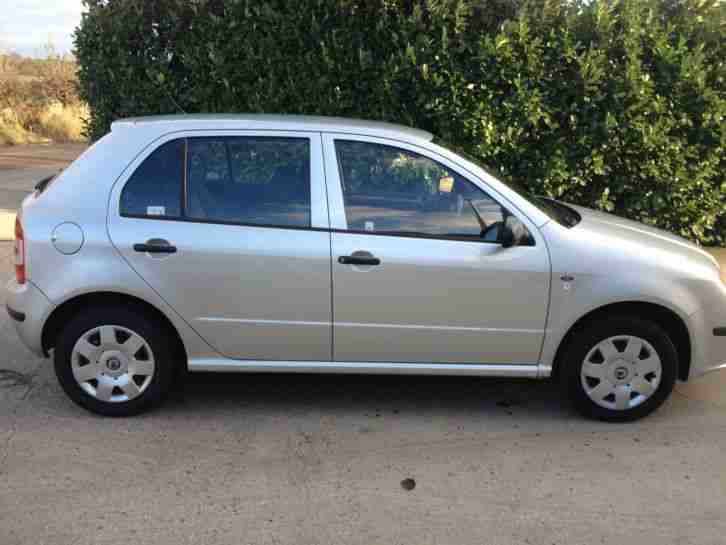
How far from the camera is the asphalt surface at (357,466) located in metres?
3.27

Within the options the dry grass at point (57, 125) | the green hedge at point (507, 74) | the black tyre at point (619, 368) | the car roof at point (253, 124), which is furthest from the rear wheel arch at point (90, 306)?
the dry grass at point (57, 125)

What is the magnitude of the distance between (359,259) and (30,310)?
188 centimetres

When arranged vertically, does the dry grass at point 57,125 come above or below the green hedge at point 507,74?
below

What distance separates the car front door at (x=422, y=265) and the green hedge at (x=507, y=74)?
3523 mm

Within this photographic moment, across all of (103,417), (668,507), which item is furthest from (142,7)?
(668,507)

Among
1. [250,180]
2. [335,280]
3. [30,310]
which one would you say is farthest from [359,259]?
[30,310]

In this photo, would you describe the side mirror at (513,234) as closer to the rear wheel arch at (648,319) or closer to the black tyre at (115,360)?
the rear wheel arch at (648,319)

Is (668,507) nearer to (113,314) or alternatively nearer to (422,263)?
(422,263)

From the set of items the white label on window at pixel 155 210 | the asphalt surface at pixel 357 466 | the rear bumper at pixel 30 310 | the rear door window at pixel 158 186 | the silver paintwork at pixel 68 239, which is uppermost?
the rear door window at pixel 158 186

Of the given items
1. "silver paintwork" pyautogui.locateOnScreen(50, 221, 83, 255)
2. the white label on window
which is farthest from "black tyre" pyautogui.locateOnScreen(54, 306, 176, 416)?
the white label on window

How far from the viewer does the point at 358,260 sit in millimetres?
4047

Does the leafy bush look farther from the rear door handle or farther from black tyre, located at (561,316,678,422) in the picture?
black tyre, located at (561,316,678,422)

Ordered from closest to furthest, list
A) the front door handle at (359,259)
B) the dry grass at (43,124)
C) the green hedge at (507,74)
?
the front door handle at (359,259), the green hedge at (507,74), the dry grass at (43,124)

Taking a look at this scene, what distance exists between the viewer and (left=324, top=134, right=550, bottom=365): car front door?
4082mm
